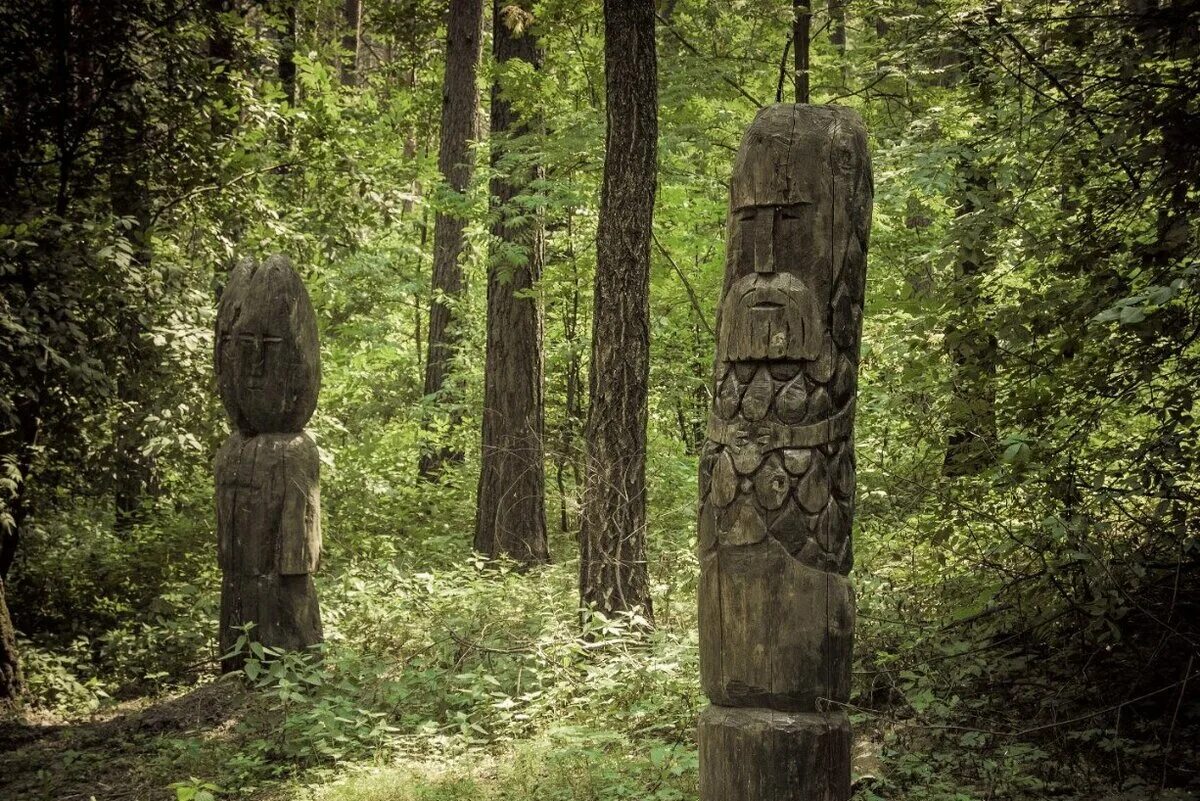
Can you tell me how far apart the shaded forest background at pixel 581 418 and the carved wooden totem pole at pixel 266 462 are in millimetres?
568

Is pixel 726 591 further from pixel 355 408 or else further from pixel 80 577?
pixel 355 408

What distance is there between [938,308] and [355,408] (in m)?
12.2

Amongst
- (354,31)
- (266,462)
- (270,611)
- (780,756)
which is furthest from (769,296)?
(354,31)

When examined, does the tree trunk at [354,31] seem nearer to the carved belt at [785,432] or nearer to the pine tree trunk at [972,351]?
the pine tree trunk at [972,351]

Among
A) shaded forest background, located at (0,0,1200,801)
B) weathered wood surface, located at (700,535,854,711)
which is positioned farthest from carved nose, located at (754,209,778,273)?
shaded forest background, located at (0,0,1200,801)

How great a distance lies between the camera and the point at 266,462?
27.8ft

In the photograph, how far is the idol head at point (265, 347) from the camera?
8398 mm

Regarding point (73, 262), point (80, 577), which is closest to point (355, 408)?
point (80, 577)

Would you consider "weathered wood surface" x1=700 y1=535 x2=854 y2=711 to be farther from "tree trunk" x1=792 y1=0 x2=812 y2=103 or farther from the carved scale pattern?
"tree trunk" x1=792 y1=0 x2=812 y2=103

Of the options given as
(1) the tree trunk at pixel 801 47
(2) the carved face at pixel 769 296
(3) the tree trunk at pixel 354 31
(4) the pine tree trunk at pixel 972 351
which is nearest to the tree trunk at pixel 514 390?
(1) the tree trunk at pixel 801 47

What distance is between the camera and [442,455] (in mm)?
16969

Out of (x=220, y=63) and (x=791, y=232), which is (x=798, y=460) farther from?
(x=220, y=63)

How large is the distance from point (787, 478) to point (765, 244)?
1043 mm

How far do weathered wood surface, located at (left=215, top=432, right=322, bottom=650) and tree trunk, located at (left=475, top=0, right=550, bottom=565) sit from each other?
10.2 ft
